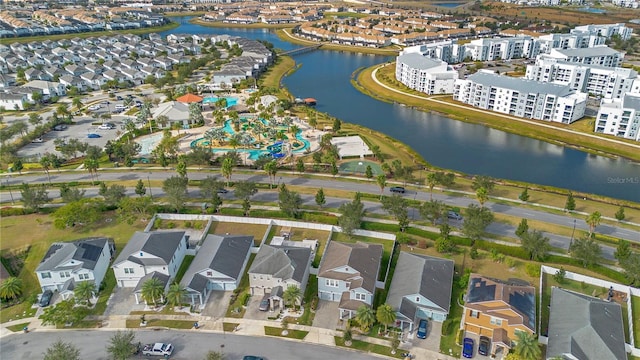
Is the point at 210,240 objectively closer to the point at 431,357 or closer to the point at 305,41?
the point at 431,357

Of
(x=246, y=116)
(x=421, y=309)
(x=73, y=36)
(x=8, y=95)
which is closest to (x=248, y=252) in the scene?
(x=421, y=309)

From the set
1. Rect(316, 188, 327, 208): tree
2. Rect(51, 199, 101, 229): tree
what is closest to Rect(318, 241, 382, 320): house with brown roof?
Rect(316, 188, 327, 208): tree

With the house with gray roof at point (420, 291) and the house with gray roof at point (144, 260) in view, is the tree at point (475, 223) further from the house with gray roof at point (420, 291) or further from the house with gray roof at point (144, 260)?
the house with gray roof at point (144, 260)

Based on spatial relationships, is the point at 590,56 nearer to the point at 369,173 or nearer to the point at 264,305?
the point at 369,173

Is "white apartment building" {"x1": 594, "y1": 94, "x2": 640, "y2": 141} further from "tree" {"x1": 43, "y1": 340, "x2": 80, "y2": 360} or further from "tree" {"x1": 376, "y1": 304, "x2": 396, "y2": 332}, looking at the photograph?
"tree" {"x1": 43, "y1": 340, "x2": 80, "y2": 360}

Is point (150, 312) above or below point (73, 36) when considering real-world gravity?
below

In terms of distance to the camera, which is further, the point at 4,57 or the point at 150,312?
the point at 4,57

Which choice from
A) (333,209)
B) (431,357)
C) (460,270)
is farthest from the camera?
(333,209)

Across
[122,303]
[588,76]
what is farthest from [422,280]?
[588,76]
